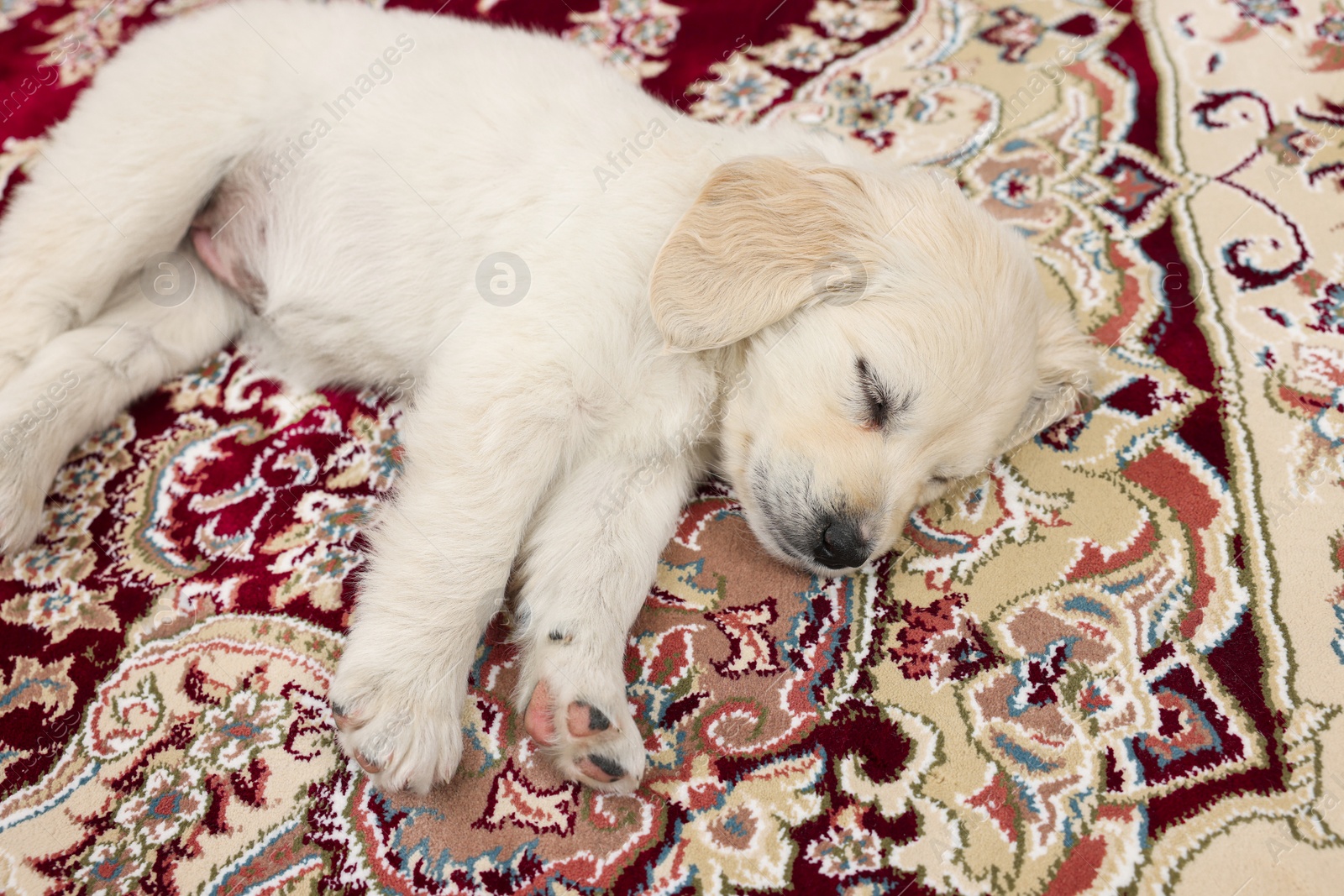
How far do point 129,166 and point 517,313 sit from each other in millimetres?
1233

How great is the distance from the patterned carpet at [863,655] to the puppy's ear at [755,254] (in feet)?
1.81

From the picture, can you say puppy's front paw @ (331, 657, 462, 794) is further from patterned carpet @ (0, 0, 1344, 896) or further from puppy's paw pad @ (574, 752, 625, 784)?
puppy's paw pad @ (574, 752, 625, 784)

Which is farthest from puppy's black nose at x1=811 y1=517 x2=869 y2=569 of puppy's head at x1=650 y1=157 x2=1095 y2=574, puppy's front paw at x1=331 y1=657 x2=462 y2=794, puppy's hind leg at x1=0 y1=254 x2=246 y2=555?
puppy's hind leg at x1=0 y1=254 x2=246 y2=555

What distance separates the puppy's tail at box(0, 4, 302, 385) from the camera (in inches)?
84.1

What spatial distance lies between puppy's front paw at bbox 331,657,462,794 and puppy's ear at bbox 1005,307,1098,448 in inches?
59.5

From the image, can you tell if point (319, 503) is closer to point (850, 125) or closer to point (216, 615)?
point (216, 615)

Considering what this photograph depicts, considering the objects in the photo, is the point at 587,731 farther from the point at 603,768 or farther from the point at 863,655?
the point at 863,655

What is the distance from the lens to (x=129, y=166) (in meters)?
2.20

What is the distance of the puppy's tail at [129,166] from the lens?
84.1 inches

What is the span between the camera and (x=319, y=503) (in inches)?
81.5

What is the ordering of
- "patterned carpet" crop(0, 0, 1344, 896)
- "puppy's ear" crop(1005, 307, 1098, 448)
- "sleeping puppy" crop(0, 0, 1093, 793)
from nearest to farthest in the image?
1. "patterned carpet" crop(0, 0, 1344, 896)
2. "sleeping puppy" crop(0, 0, 1093, 793)
3. "puppy's ear" crop(1005, 307, 1098, 448)

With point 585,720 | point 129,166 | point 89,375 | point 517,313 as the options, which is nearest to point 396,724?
point 585,720

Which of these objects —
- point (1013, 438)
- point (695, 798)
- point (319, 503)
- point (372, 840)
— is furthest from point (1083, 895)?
point (319, 503)

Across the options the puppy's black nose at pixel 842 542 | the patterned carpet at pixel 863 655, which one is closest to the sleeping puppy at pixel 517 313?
the puppy's black nose at pixel 842 542
